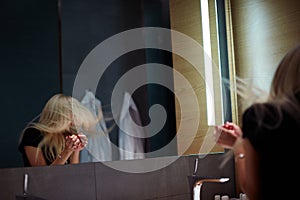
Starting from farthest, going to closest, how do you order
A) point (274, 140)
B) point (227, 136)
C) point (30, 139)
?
1. point (30, 139)
2. point (227, 136)
3. point (274, 140)

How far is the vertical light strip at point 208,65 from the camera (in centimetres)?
203

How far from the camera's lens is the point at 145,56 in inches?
80.5

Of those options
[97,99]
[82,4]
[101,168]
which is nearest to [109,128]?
[97,99]

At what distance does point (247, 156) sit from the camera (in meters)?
0.84

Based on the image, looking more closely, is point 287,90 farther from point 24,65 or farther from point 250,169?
point 24,65

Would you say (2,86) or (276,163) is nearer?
(276,163)

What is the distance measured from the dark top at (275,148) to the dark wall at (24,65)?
3.10 ft

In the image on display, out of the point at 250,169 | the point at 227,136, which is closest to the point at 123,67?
the point at 227,136

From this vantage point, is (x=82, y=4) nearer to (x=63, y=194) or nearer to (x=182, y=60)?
(x=182, y=60)

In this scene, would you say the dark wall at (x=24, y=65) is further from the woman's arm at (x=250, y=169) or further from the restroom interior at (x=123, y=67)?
the woman's arm at (x=250, y=169)

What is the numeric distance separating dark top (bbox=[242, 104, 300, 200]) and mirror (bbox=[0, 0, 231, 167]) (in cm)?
102

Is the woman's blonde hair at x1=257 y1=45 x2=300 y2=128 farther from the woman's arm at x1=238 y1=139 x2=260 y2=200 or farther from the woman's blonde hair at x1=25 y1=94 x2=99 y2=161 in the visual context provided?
the woman's blonde hair at x1=25 y1=94 x2=99 y2=161

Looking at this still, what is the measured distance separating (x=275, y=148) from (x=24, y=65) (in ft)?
3.66

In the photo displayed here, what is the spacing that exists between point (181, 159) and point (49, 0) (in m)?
0.91
